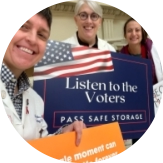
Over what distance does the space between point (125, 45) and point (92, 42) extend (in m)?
0.18

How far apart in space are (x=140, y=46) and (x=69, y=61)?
0.41 metres

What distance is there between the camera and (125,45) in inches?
49.2

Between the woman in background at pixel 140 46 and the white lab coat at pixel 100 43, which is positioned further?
the woman in background at pixel 140 46

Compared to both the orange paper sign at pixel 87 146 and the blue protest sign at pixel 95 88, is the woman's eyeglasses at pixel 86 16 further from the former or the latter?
the orange paper sign at pixel 87 146

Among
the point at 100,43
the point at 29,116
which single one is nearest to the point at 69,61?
the point at 100,43

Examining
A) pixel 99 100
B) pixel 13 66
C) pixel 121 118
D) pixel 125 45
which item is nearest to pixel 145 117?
pixel 121 118

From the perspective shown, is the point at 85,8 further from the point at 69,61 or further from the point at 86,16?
the point at 69,61

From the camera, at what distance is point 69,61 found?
3.78 ft

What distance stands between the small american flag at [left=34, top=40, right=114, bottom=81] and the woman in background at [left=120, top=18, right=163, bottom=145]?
128 mm

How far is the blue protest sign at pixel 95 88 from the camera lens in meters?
1.12

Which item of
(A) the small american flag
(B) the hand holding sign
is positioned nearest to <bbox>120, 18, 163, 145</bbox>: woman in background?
(A) the small american flag

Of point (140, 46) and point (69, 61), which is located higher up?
point (140, 46)

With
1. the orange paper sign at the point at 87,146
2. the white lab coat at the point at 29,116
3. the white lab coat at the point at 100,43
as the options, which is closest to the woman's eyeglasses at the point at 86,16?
the white lab coat at the point at 100,43

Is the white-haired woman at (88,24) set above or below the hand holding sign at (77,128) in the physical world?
above
